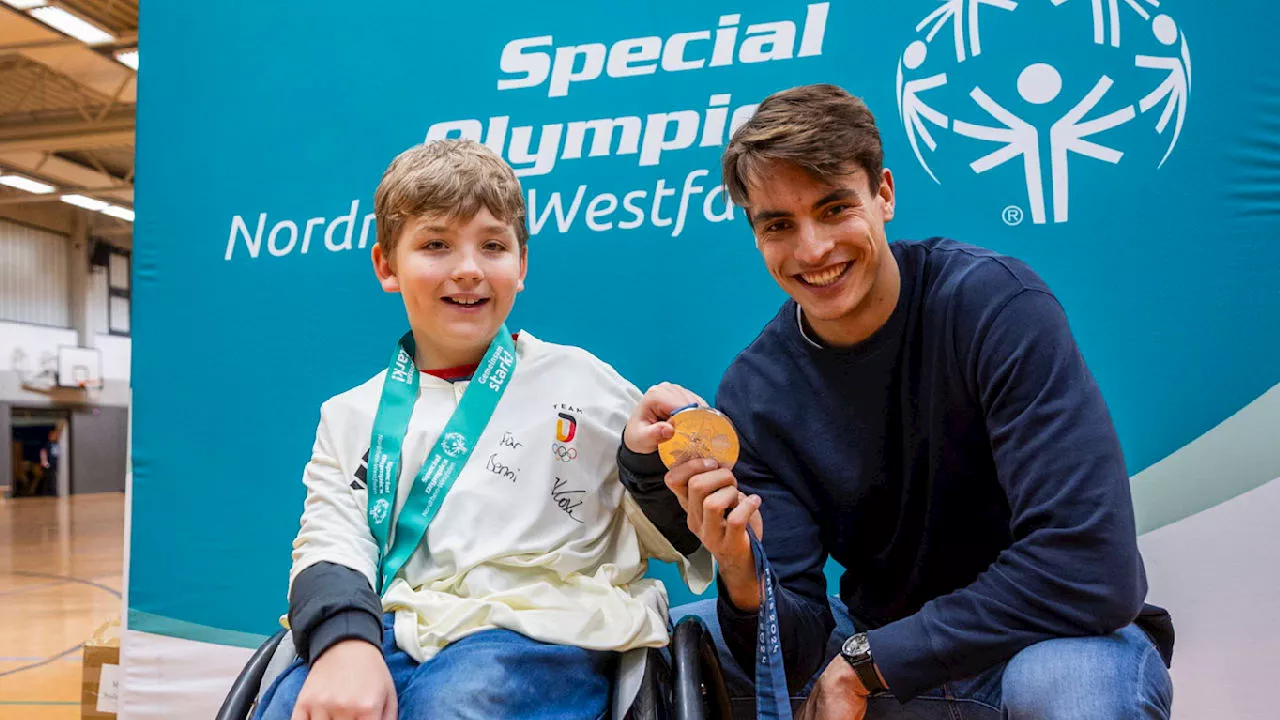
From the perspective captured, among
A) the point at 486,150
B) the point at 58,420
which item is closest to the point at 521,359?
the point at 486,150

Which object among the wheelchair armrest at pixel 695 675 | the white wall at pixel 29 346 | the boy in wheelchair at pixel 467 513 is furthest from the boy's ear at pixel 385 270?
the white wall at pixel 29 346

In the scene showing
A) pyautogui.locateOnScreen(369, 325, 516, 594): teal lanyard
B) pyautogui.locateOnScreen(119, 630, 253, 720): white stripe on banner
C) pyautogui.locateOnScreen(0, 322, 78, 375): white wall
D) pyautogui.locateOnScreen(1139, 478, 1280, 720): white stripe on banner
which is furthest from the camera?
pyautogui.locateOnScreen(0, 322, 78, 375): white wall

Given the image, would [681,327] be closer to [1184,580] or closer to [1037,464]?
[1037,464]

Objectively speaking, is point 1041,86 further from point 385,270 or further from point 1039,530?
point 385,270

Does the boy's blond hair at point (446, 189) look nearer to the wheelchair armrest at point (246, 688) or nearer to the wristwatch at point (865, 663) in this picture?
the wheelchair armrest at point (246, 688)

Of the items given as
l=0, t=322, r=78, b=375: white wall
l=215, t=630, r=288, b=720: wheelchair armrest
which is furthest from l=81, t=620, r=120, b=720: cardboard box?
l=0, t=322, r=78, b=375: white wall

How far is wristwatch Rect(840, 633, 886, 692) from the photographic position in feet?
4.29

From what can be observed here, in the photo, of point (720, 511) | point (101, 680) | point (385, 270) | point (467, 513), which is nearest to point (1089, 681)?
point (720, 511)

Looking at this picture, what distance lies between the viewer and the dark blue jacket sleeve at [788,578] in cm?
145

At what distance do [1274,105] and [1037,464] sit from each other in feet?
4.65

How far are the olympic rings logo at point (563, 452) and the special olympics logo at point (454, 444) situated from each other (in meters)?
0.15

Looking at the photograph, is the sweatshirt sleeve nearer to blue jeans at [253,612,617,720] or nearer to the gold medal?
blue jeans at [253,612,617,720]

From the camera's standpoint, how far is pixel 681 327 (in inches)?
90.2

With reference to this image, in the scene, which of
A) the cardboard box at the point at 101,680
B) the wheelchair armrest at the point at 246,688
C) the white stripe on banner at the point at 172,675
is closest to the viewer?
the wheelchair armrest at the point at 246,688
